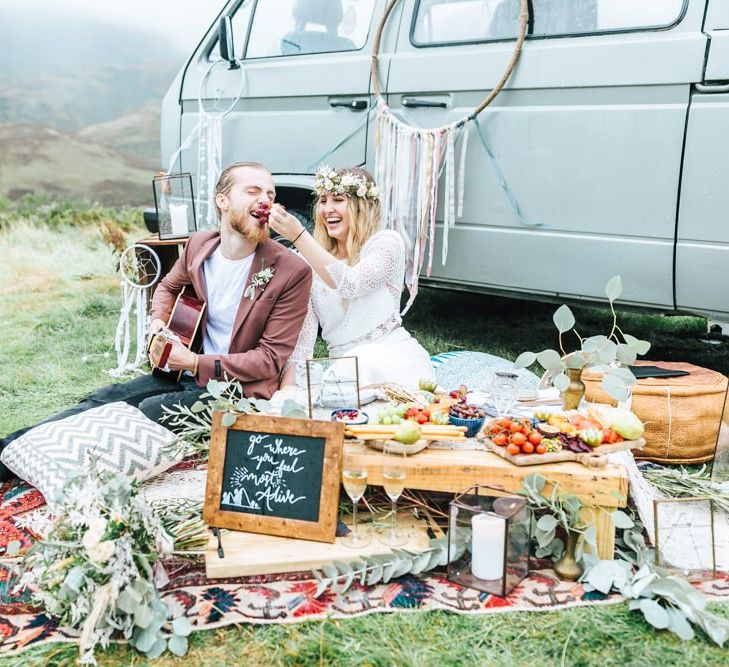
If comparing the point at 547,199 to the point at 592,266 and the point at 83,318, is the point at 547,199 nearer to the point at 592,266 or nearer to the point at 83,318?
the point at 592,266

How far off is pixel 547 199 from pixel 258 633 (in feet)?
8.31

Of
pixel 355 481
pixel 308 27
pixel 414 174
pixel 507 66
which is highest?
pixel 308 27

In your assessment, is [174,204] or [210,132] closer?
[210,132]

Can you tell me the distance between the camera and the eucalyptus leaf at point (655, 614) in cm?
199

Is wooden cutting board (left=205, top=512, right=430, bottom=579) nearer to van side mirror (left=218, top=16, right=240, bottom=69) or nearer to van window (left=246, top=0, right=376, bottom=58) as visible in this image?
van window (left=246, top=0, right=376, bottom=58)

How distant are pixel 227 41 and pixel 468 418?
3.11 m

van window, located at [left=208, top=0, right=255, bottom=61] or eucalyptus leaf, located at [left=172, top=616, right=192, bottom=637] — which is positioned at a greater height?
van window, located at [left=208, top=0, right=255, bottom=61]

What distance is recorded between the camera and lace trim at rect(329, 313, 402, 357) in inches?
136

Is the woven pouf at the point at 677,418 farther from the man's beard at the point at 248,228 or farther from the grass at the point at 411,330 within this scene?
the man's beard at the point at 248,228

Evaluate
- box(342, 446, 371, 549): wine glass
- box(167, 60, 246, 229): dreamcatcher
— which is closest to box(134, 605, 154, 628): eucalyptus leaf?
box(342, 446, 371, 549): wine glass

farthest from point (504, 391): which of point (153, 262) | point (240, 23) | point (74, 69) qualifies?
point (74, 69)

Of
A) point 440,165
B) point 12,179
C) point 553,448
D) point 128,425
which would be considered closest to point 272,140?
point 440,165

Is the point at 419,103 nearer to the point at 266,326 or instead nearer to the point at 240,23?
the point at 240,23

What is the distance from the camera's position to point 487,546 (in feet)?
7.06
